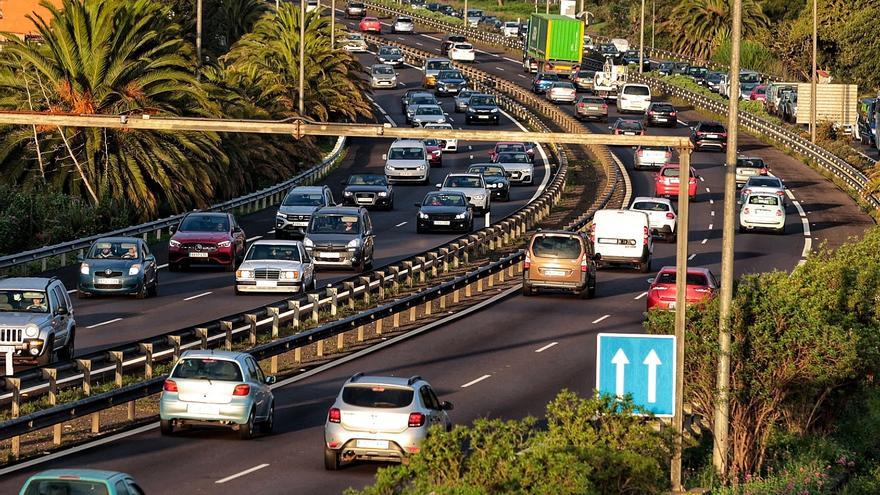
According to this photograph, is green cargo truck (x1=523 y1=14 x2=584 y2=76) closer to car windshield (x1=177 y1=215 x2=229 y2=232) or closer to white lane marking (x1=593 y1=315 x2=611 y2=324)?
car windshield (x1=177 y1=215 x2=229 y2=232)

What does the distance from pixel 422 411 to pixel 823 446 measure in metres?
6.61

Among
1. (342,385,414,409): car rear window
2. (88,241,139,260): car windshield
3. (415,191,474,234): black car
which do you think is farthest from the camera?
(415,191,474,234): black car

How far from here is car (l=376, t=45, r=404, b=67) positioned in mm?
121750

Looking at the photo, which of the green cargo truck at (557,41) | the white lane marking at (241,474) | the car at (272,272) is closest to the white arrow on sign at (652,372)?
the white lane marking at (241,474)

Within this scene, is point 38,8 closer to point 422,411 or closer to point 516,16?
point 422,411

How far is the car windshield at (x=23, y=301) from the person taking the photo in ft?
103

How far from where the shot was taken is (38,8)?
86562 millimetres

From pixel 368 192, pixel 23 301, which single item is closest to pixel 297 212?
pixel 368 192

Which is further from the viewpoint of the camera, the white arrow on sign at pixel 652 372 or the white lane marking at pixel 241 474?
the white lane marking at pixel 241 474

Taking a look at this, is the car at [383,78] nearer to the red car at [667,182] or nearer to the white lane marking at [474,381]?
the red car at [667,182]

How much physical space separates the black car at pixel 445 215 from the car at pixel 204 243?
1101cm

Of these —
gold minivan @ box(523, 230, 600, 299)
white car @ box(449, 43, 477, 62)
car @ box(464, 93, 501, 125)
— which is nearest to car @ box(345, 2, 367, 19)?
white car @ box(449, 43, 477, 62)

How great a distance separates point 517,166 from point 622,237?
87.8 ft

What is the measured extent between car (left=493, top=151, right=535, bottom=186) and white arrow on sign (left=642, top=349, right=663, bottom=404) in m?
52.3
